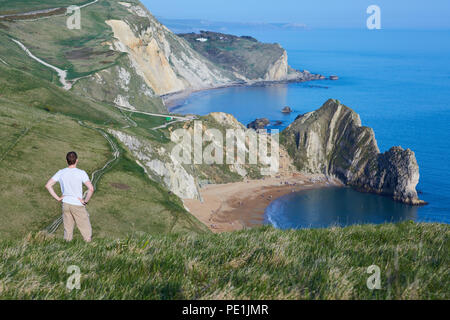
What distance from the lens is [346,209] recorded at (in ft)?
305

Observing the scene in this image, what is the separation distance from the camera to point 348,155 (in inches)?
4505

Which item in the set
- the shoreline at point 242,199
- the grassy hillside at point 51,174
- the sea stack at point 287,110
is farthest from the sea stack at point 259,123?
the grassy hillside at point 51,174

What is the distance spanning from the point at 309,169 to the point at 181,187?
48.3 meters

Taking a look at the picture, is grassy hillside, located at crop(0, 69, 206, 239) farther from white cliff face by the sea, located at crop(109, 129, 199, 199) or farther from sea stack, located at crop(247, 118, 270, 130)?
sea stack, located at crop(247, 118, 270, 130)

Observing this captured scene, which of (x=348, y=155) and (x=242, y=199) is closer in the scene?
(x=242, y=199)

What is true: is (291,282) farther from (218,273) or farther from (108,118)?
(108,118)

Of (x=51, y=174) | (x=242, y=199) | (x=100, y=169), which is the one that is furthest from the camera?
(x=242, y=199)

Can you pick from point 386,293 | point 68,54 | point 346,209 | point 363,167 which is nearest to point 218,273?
point 386,293

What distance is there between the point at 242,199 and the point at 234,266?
85.0m

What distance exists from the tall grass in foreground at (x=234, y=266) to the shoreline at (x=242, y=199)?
199 feet

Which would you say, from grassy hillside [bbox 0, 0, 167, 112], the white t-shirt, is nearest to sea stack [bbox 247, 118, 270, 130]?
grassy hillside [bbox 0, 0, 167, 112]

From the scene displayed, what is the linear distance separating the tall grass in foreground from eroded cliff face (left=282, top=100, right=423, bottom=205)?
9609cm

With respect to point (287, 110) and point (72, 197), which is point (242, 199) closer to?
point (72, 197)

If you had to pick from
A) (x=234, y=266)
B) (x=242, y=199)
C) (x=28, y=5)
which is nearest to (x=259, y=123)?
(x=242, y=199)
